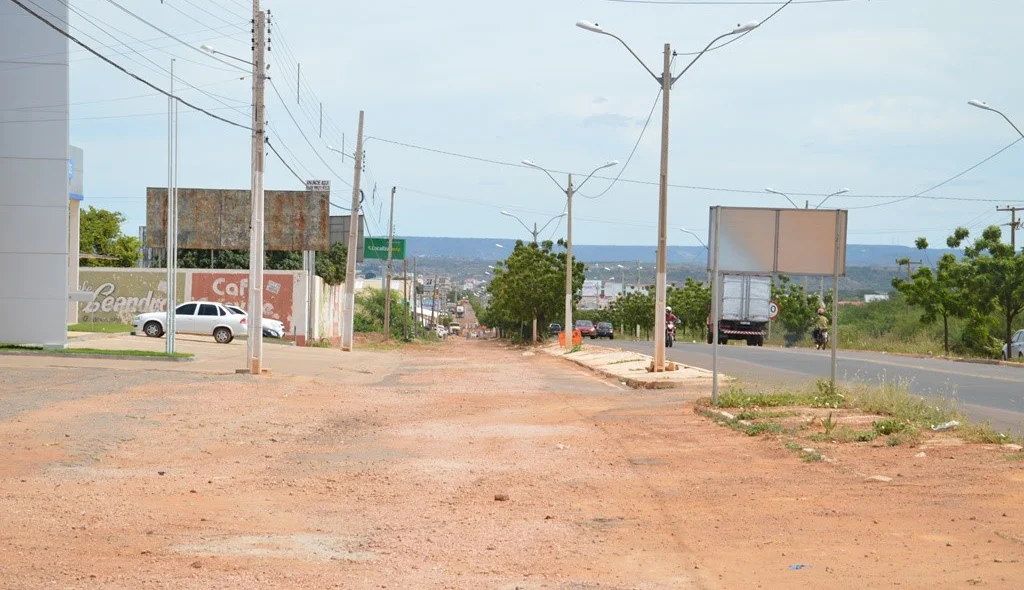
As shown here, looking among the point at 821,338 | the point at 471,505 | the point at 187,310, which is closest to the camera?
the point at 471,505

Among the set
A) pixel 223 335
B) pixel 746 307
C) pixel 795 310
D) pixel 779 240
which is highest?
pixel 779 240

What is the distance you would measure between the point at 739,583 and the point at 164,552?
11.9 feet

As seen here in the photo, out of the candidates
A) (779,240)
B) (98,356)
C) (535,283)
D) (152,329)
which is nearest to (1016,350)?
(535,283)

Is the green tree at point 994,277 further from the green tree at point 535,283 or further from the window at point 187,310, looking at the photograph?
the window at point 187,310

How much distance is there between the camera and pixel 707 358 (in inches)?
1385

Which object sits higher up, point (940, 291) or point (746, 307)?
point (940, 291)

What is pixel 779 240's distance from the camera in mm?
17500

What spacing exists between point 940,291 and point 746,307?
9.26 metres

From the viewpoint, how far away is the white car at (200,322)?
1688 inches

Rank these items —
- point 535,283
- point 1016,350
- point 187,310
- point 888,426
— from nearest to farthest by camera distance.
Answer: point 888,426, point 1016,350, point 187,310, point 535,283

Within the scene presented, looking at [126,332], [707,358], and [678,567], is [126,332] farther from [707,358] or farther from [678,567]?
[678,567]

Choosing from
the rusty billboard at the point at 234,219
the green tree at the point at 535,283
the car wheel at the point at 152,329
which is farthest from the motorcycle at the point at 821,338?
the car wheel at the point at 152,329

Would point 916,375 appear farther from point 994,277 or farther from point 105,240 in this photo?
point 105,240

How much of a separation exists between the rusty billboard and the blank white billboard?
1648 inches
